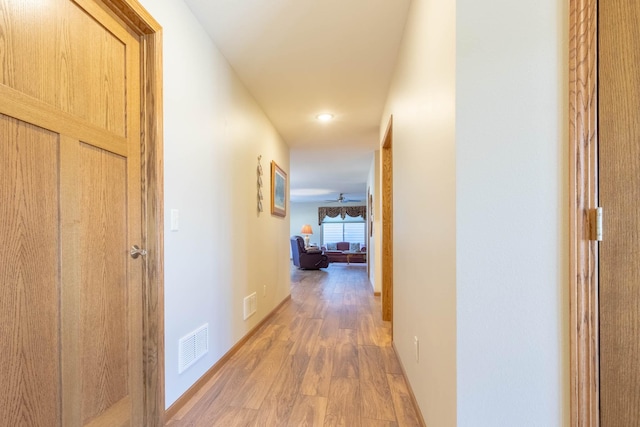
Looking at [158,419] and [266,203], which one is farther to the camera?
[266,203]

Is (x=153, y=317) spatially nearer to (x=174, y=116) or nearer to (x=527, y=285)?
(x=174, y=116)

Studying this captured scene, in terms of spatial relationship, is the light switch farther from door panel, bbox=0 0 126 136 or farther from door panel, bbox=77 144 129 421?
door panel, bbox=0 0 126 136

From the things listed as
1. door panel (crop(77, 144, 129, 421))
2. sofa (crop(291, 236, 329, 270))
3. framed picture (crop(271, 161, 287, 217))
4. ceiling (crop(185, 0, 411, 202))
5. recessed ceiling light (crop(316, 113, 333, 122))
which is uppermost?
ceiling (crop(185, 0, 411, 202))

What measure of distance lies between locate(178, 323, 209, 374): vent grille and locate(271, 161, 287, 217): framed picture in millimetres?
1802

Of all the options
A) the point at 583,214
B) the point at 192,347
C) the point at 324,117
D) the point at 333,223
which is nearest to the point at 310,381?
the point at 192,347

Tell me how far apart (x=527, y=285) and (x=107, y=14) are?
1919 mm

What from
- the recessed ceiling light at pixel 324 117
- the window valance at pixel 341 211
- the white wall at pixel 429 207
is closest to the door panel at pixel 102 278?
the white wall at pixel 429 207

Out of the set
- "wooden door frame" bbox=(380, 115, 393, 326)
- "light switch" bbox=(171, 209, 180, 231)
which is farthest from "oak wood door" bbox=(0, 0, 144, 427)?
"wooden door frame" bbox=(380, 115, 393, 326)

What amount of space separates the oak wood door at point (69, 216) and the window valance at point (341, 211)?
10070 mm

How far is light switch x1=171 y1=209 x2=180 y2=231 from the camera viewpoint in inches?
61.3

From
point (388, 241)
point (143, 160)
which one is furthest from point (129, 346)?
point (388, 241)

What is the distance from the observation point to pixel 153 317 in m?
1.42

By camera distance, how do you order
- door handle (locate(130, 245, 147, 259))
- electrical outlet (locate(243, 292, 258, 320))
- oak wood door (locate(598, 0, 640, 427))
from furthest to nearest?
electrical outlet (locate(243, 292, 258, 320))
door handle (locate(130, 245, 147, 259))
oak wood door (locate(598, 0, 640, 427))

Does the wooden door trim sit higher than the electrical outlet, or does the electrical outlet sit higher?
the wooden door trim
